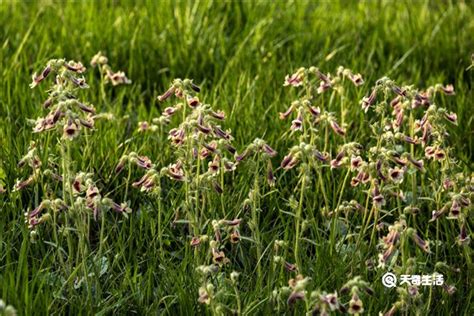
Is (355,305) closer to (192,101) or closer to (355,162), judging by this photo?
(355,162)

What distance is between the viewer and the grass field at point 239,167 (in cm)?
295

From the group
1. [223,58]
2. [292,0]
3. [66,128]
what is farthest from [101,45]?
[66,128]

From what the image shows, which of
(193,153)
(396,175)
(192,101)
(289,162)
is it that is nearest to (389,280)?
(396,175)

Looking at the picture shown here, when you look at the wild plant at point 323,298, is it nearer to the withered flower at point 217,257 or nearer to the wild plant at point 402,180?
the wild plant at point 402,180

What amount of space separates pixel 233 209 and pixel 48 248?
650 mm

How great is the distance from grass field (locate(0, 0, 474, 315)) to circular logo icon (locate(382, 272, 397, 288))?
22mm

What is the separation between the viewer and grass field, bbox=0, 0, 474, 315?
9.68ft

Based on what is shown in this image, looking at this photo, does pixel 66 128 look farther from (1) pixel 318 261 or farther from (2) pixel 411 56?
(2) pixel 411 56

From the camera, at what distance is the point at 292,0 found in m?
6.18

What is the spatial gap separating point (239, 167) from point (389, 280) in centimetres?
101

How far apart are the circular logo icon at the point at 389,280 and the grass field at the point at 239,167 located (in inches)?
0.9

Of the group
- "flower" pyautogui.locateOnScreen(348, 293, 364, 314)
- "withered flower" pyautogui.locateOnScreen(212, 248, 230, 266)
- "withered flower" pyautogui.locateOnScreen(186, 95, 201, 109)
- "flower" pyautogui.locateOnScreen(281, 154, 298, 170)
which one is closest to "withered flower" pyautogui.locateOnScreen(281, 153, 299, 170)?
"flower" pyautogui.locateOnScreen(281, 154, 298, 170)

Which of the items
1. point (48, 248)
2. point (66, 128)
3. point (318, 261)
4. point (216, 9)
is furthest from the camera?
point (216, 9)

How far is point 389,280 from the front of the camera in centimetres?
303
